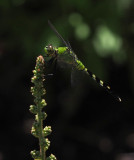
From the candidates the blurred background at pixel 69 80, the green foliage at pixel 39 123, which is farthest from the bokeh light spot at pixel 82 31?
the green foliage at pixel 39 123

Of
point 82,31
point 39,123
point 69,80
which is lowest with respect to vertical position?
point 39,123

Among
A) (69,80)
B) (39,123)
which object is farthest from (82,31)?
(39,123)

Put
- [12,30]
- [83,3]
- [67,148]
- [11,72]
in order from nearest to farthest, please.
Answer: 1. [83,3]
2. [12,30]
3. [67,148]
4. [11,72]

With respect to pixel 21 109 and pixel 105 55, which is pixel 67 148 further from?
pixel 105 55

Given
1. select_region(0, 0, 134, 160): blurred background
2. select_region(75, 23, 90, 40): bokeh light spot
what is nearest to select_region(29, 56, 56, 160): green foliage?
select_region(0, 0, 134, 160): blurred background

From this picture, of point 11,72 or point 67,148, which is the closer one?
point 67,148

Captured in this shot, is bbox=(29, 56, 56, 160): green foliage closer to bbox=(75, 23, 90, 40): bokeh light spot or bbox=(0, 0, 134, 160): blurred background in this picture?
bbox=(0, 0, 134, 160): blurred background

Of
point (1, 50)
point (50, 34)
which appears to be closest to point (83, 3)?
point (50, 34)

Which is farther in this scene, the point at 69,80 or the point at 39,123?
the point at 69,80

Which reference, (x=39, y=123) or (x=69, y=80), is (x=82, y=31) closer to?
(x=69, y=80)
